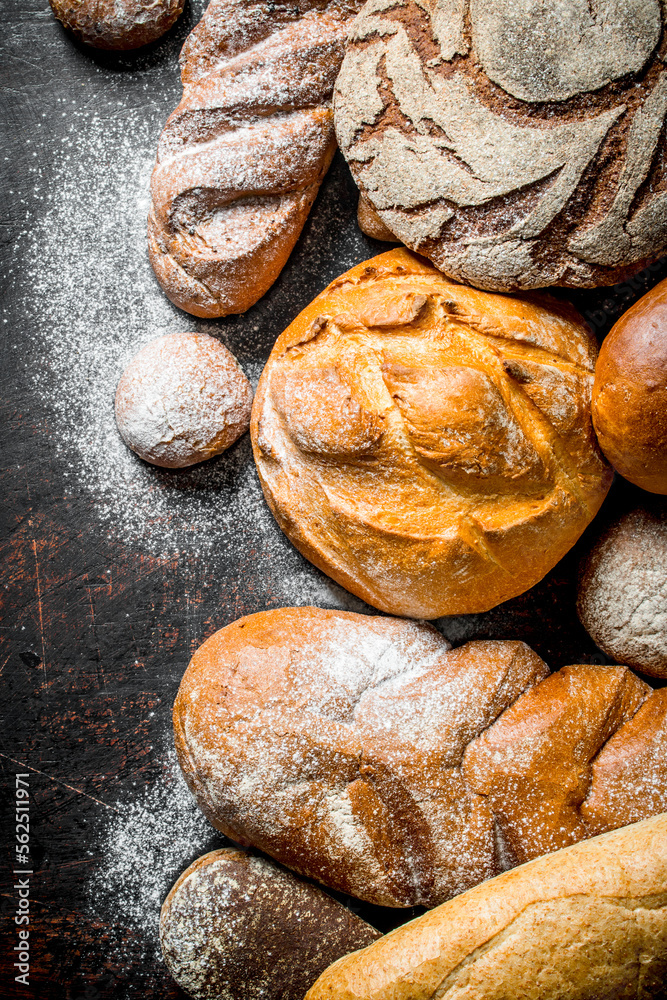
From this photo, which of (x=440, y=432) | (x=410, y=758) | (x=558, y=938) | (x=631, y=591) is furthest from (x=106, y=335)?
(x=558, y=938)

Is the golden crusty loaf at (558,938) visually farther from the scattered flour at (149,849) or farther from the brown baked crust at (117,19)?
the brown baked crust at (117,19)

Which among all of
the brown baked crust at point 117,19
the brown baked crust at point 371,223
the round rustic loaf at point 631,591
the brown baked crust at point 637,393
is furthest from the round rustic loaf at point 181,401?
the round rustic loaf at point 631,591

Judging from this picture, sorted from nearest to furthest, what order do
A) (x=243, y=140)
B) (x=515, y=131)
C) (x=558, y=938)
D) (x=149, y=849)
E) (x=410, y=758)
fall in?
(x=558, y=938), (x=515, y=131), (x=410, y=758), (x=243, y=140), (x=149, y=849)

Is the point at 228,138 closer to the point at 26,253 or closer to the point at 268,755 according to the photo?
the point at 26,253

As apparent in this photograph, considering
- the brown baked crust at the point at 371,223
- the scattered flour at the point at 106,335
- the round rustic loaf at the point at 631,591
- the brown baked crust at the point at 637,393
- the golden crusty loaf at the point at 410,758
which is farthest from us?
the scattered flour at the point at 106,335

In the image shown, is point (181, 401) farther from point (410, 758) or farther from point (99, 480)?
point (410, 758)
